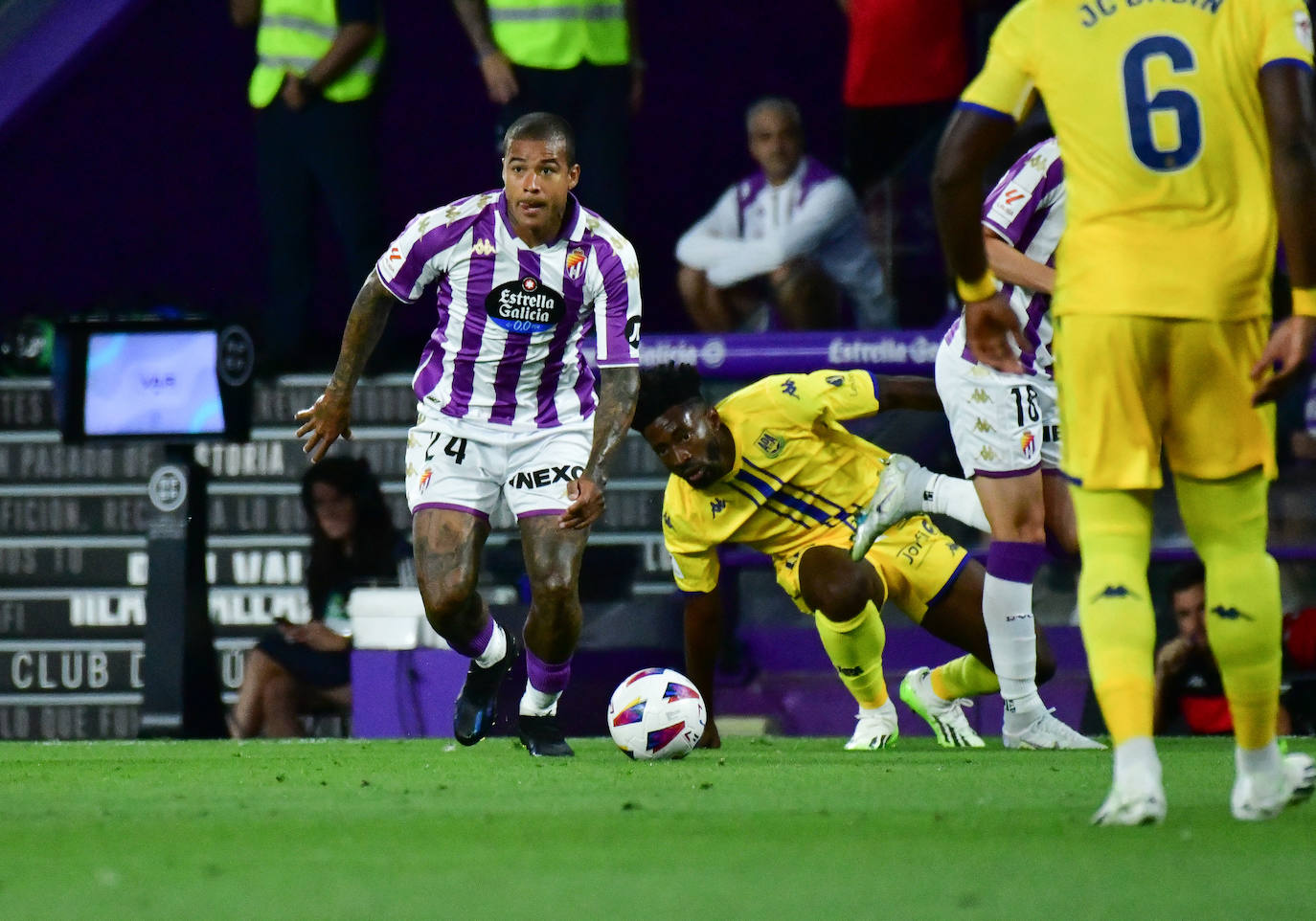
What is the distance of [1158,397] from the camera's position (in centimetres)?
418

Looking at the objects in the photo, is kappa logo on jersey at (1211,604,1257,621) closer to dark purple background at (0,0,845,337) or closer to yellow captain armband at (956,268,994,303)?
yellow captain armband at (956,268,994,303)

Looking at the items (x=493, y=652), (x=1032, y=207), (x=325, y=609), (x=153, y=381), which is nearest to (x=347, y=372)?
(x=493, y=652)

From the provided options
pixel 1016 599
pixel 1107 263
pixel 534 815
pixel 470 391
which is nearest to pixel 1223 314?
pixel 1107 263

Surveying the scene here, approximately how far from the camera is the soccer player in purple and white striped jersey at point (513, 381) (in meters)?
6.87

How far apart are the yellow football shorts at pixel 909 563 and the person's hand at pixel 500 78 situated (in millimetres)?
3404

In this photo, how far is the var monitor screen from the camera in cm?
966

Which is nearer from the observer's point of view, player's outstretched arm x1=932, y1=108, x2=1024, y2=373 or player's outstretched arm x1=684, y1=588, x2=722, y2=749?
player's outstretched arm x1=932, y1=108, x2=1024, y2=373

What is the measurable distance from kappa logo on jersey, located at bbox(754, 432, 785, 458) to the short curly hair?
0.30 metres

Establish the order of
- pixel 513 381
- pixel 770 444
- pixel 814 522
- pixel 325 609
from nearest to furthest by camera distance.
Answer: pixel 513 381 < pixel 770 444 < pixel 814 522 < pixel 325 609

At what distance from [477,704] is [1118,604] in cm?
376

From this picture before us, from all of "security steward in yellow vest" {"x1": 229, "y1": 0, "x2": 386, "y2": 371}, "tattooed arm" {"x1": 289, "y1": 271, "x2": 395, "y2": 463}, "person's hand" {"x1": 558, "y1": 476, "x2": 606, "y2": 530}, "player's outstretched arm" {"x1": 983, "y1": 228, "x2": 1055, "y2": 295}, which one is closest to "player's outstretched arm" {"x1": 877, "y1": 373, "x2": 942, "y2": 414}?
"player's outstretched arm" {"x1": 983, "y1": 228, "x2": 1055, "y2": 295}

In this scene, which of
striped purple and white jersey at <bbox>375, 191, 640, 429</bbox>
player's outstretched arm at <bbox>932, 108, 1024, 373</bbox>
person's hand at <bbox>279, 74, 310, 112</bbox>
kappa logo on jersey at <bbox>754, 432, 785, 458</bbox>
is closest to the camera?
player's outstretched arm at <bbox>932, 108, 1024, 373</bbox>

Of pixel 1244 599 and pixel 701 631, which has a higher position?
pixel 1244 599

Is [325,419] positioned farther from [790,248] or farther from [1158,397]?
[790,248]
